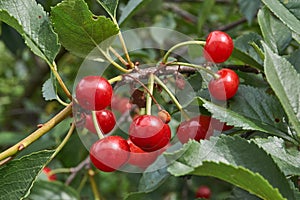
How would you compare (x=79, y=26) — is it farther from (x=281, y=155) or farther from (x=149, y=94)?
(x=281, y=155)

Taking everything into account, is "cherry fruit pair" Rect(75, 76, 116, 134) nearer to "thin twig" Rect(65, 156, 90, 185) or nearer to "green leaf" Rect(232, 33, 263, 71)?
"green leaf" Rect(232, 33, 263, 71)

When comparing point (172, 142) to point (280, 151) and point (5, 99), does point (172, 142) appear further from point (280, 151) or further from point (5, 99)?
point (5, 99)

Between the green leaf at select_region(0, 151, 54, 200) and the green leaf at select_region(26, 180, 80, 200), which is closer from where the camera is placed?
the green leaf at select_region(0, 151, 54, 200)

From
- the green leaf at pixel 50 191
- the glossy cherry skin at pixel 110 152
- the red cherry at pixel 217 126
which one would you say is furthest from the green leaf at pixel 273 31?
the green leaf at pixel 50 191

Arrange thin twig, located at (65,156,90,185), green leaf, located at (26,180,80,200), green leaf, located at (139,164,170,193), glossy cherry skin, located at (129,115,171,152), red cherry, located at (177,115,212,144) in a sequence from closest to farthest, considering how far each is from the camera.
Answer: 1. glossy cherry skin, located at (129,115,171,152)
2. red cherry, located at (177,115,212,144)
3. green leaf, located at (139,164,170,193)
4. green leaf, located at (26,180,80,200)
5. thin twig, located at (65,156,90,185)

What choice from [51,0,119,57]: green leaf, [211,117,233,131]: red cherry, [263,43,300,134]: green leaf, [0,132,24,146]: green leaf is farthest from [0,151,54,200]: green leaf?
[0,132,24,146]: green leaf
